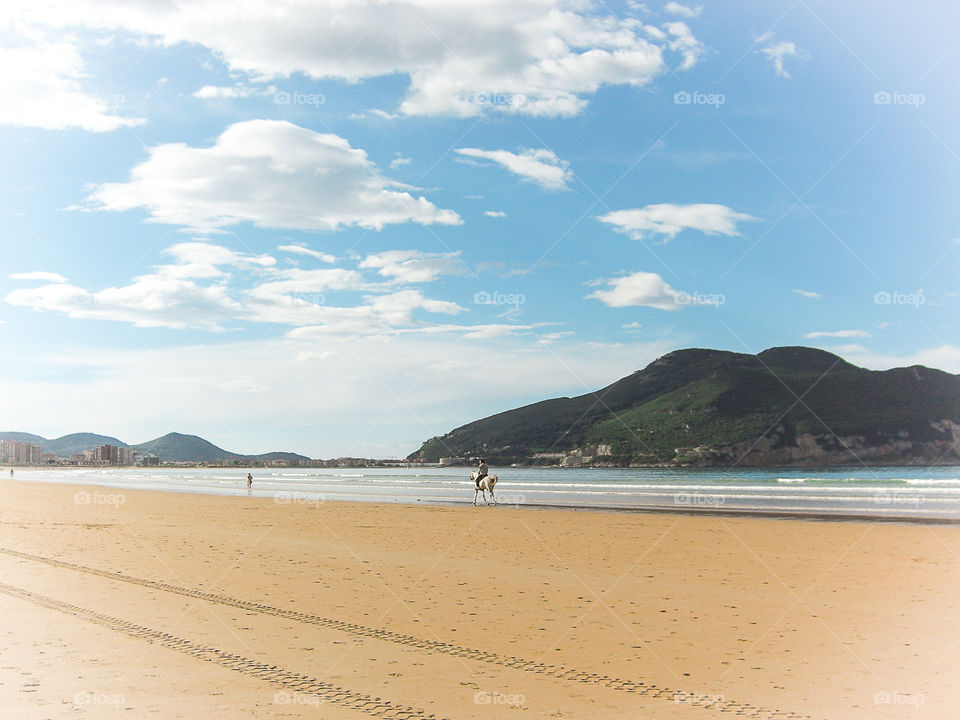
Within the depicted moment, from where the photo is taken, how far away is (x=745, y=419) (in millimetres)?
130250

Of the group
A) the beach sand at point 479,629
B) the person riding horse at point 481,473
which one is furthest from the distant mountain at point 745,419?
the beach sand at point 479,629

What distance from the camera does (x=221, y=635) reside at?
9117 millimetres

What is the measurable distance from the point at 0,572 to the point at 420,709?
37.2 ft

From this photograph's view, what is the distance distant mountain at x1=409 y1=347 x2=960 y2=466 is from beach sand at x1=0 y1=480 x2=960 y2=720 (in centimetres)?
10046

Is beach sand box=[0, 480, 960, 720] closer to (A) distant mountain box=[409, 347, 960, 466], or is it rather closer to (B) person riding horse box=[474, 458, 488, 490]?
(B) person riding horse box=[474, 458, 488, 490]

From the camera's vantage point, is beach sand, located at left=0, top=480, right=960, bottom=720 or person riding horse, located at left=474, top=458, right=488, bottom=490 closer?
beach sand, located at left=0, top=480, right=960, bottom=720

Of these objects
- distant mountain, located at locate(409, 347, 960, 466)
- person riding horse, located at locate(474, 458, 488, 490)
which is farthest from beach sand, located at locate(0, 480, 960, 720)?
distant mountain, located at locate(409, 347, 960, 466)

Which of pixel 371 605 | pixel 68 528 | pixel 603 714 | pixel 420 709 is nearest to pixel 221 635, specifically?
pixel 371 605

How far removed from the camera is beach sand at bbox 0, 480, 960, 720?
6789mm

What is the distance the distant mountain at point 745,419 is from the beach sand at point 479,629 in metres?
100

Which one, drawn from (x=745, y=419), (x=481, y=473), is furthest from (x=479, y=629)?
(x=745, y=419)

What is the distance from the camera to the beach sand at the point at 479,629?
679 centimetres

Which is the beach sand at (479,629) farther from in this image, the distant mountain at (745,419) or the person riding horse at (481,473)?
the distant mountain at (745,419)

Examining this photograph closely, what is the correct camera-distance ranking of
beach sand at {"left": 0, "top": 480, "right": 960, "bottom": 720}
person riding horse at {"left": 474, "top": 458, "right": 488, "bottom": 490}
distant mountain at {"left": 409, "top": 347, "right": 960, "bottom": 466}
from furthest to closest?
distant mountain at {"left": 409, "top": 347, "right": 960, "bottom": 466} < person riding horse at {"left": 474, "top": 458, "right": 488, "bottom": 490} < beach sand at {"left": 0, "top": 480, "right": 960, "bottom": 720}
